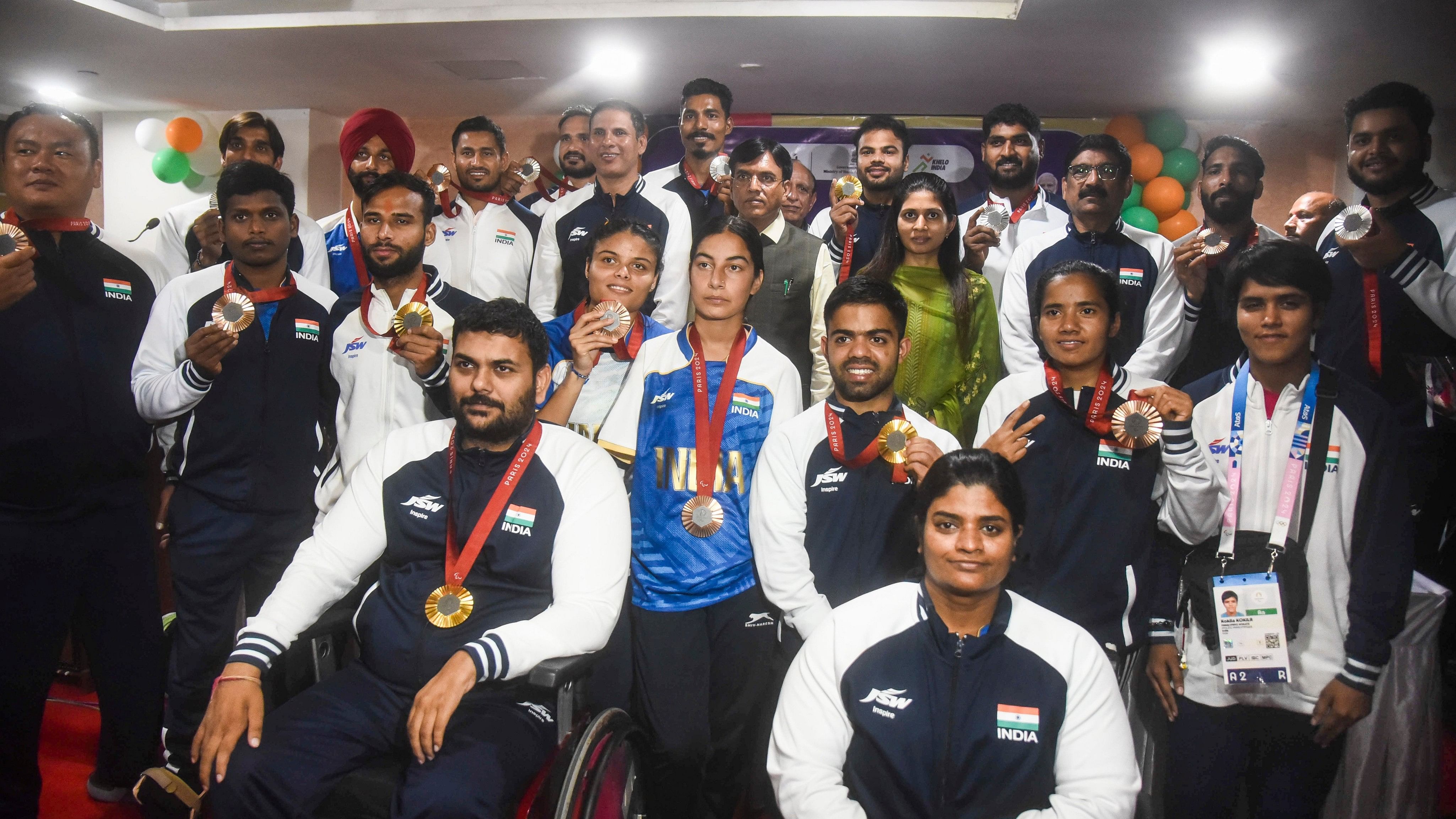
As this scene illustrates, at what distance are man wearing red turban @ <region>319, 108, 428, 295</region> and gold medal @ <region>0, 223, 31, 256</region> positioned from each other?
1323 mm

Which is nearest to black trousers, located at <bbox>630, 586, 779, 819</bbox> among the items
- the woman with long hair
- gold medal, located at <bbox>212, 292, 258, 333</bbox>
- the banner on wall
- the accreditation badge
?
the woman with long hair

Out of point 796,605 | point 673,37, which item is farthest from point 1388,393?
point 673,37

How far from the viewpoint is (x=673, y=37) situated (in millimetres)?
6250

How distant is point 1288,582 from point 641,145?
3.38 meters

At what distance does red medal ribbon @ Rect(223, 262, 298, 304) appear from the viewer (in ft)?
11.0

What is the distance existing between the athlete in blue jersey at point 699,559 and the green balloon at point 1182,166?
631cm

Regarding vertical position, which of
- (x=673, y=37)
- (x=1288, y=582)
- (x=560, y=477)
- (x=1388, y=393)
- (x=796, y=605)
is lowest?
Answer: (x=796, y=605)

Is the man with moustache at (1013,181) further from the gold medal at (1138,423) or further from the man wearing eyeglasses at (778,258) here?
the gold medal at (1138,423)

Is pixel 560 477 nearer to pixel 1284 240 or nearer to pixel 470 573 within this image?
pixel 470 573

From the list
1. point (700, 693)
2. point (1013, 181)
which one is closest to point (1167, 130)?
point (1013, 181)

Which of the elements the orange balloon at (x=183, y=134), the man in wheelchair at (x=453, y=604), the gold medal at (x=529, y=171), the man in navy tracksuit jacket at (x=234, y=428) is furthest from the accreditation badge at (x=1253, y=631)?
the orange balloon at (x=183, y=134)

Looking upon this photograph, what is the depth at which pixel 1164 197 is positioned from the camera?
7434 millimetres

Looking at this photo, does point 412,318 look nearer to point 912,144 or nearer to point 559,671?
point 559,671

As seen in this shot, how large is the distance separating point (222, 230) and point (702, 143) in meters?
2.39
